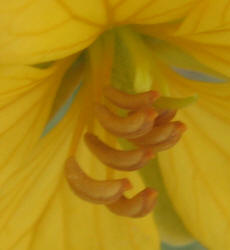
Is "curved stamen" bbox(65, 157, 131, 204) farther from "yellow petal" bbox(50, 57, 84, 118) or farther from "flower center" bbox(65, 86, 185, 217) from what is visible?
"yellow petal" bbox(50, 57, 84, 118)

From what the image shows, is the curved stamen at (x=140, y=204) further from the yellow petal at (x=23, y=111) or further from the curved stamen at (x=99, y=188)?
the yellow petal at (x=23, y=111)

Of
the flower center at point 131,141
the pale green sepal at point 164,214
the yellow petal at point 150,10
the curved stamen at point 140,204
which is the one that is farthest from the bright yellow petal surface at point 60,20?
the pale green sepal at point 164,214

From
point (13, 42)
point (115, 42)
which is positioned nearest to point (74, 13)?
point (13, 42)

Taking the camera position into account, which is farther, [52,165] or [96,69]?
[52,165]

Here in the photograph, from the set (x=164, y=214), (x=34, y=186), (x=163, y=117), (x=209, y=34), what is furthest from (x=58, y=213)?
(x=209, y=34)

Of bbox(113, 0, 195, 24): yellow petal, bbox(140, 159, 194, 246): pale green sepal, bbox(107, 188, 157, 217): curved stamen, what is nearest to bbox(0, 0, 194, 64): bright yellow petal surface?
bbox(113, 0, 195, 24): yellow petal

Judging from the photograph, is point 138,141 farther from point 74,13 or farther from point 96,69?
point 74,13

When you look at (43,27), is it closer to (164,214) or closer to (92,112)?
(92,112)
